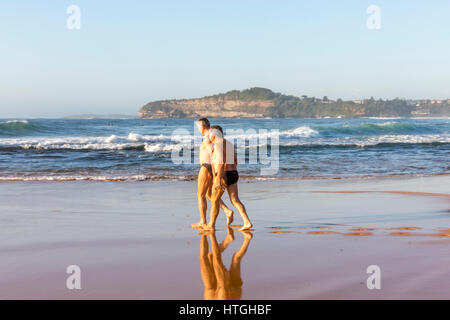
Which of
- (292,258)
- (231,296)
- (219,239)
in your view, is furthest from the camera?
(219,239)

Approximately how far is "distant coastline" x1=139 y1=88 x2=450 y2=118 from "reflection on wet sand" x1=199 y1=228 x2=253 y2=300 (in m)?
134

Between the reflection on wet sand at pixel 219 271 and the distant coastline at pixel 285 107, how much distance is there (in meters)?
134

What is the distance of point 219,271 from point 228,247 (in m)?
0.92

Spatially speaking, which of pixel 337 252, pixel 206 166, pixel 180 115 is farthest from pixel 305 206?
pixel 180 115

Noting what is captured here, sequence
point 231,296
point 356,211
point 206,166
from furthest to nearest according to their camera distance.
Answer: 1. point 356,211
2. point 206,166
3. point 231,296

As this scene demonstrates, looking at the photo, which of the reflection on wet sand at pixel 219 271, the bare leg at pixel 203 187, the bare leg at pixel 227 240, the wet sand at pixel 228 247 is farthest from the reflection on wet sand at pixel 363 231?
the bare leg at pixel 203 187

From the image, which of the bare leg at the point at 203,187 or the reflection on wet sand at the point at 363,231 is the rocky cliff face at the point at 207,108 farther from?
the reflection on wet sand at the point at 363,231

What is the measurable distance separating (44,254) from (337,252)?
3.13m

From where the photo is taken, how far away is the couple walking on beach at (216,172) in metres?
6.27

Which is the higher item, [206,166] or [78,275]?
[206,166]

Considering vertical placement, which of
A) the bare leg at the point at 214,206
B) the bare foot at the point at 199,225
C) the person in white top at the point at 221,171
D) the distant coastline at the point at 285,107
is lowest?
the bare foot at the point at 199,225

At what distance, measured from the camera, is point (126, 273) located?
446 centimetres

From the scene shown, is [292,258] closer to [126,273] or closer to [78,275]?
[126,273]
